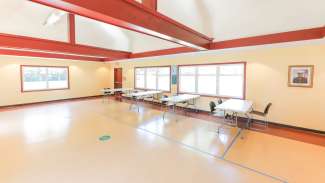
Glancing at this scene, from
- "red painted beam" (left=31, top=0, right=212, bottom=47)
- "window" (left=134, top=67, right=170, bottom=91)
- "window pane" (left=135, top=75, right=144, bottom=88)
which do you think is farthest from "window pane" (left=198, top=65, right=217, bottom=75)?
"window pane" (left=135, top=75, right=144, bottom=88)

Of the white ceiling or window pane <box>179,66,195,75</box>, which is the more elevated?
the white ceiling

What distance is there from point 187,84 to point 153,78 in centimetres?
216

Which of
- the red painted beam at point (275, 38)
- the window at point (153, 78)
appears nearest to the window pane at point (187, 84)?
the window at point (153, 78)

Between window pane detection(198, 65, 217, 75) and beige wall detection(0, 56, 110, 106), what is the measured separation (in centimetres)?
702

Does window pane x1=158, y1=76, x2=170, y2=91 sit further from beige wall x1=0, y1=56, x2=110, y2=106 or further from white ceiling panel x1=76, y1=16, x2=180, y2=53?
beige wall x1=0, y1=56, x2=110, y2=106

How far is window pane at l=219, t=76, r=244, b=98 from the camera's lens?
209 inches

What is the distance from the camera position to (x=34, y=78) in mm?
7668

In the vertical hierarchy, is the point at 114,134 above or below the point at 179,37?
below

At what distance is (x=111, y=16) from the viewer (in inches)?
76.5

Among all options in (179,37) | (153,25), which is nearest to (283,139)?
(179,37)

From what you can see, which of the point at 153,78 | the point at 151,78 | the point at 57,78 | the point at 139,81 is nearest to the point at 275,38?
the point at 153,78

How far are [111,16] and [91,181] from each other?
2.29 meters

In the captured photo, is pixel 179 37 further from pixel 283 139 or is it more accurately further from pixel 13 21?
pixel 13 21

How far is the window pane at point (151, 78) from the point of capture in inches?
318
